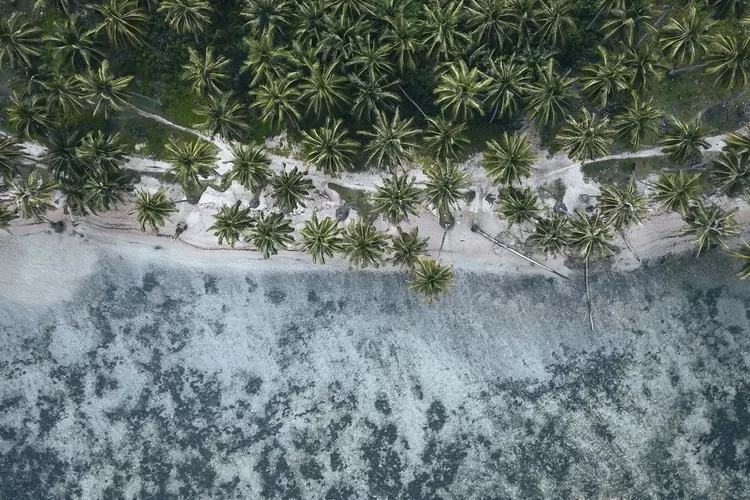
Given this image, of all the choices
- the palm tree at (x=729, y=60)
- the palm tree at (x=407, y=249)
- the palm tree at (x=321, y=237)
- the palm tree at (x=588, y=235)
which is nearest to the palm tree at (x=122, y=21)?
the palm tree at (x=321, y=237)

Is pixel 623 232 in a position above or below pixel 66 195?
below

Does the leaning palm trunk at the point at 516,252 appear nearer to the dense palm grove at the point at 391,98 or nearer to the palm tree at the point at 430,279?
the dense palm grove at the point at 391,98

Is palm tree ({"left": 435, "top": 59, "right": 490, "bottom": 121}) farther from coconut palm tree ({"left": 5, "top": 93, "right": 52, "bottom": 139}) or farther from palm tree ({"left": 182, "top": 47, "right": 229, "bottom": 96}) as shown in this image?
coconut palm tree ({"left": 5, "top": 93, "right": 52, "bottom": 139})

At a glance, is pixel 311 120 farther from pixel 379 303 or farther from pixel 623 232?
pixel 623 232

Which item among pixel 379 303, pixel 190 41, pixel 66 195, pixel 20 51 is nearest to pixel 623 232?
pixel 379 303

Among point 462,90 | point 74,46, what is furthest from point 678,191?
point 74,46

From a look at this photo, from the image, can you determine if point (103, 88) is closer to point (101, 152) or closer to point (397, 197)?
point (101, 152)

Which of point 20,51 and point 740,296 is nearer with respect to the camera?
point 20,51

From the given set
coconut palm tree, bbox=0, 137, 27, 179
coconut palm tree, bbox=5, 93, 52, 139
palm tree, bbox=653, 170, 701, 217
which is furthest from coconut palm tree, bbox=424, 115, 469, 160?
coconut palm tree, bbox=0, 137, 27, 179
